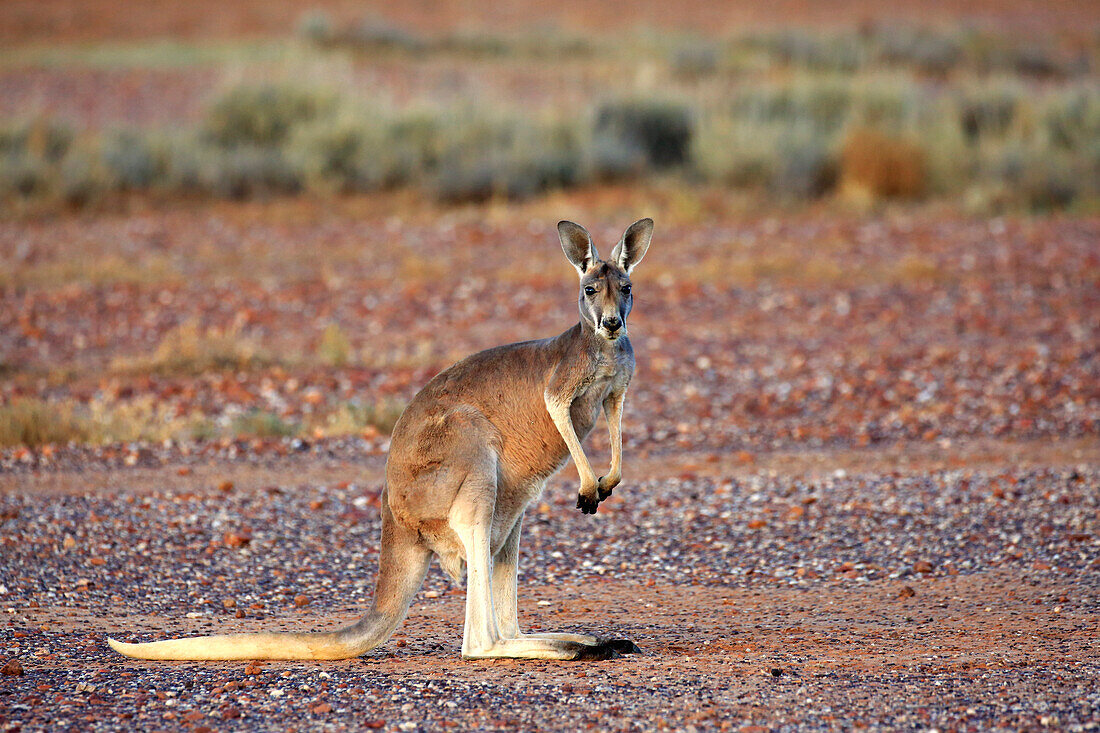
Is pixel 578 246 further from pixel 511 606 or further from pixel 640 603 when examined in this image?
pixel 640 603

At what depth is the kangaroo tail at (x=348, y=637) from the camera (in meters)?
4.85

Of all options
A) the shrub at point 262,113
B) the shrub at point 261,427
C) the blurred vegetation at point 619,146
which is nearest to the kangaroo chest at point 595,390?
the shrub at point 261,427

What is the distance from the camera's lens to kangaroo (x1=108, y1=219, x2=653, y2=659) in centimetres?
479

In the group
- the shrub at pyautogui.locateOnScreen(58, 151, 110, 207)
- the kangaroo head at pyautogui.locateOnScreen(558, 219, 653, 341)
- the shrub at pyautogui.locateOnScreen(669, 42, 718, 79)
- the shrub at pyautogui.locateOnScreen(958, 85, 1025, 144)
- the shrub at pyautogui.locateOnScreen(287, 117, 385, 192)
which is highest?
the shrub at pyautogui.locateOnScreen(669, 42, 718, 79)

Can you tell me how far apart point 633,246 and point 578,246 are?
0.72ft

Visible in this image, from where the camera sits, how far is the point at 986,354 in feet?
36.4

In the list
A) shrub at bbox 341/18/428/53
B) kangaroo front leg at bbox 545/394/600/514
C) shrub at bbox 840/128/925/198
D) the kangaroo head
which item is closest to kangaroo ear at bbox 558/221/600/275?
the kangaroo head

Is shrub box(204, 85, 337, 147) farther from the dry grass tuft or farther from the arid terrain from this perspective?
the dry grass tuft

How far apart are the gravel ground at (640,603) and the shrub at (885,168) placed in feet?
34.0

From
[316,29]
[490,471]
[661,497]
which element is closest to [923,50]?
[316,29]

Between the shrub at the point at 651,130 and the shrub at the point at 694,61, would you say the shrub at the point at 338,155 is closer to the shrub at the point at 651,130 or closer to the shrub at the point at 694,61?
the shrub at the point at 651,130

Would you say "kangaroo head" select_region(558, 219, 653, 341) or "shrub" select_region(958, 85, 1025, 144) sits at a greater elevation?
"shrub" select_region(958, 85, 1025, 144)

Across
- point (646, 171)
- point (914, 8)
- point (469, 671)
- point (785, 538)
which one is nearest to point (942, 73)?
point (646, 171)

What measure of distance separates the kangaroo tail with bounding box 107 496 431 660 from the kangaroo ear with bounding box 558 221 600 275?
1.25m
